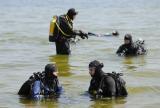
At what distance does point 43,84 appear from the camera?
10.4 m

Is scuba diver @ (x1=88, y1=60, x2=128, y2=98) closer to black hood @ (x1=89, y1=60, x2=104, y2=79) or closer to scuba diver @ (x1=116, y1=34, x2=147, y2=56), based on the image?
black hood @ (x1=89, y1=60, x2=104, y2=79)

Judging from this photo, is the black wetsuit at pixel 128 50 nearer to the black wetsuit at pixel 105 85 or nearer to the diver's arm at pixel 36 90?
the black wetsuit at pixel 105 85

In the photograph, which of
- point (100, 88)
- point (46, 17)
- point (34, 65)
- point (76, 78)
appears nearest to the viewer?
point (100, 88)

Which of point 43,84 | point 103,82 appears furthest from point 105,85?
point 43,84

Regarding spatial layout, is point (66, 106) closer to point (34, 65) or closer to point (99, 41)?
point (34, 65)

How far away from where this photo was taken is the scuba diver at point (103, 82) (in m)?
10.2

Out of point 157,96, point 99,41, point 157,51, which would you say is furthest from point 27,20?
point 157,96

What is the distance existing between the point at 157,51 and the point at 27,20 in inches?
696

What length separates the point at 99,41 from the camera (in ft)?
72.7

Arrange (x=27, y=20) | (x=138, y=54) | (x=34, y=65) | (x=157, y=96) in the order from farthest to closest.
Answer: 1. (x=27, y=20)
2. (x=138, y=54)
3. (x=34, y=65)
4. (x=157, y=96)

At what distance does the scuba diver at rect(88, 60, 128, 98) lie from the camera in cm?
1017

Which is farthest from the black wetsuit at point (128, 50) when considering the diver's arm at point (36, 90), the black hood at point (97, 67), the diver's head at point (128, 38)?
the diver's arm at point (36, 90)

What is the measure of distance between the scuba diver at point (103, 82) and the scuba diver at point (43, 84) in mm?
731

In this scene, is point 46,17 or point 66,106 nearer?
point 66,106
